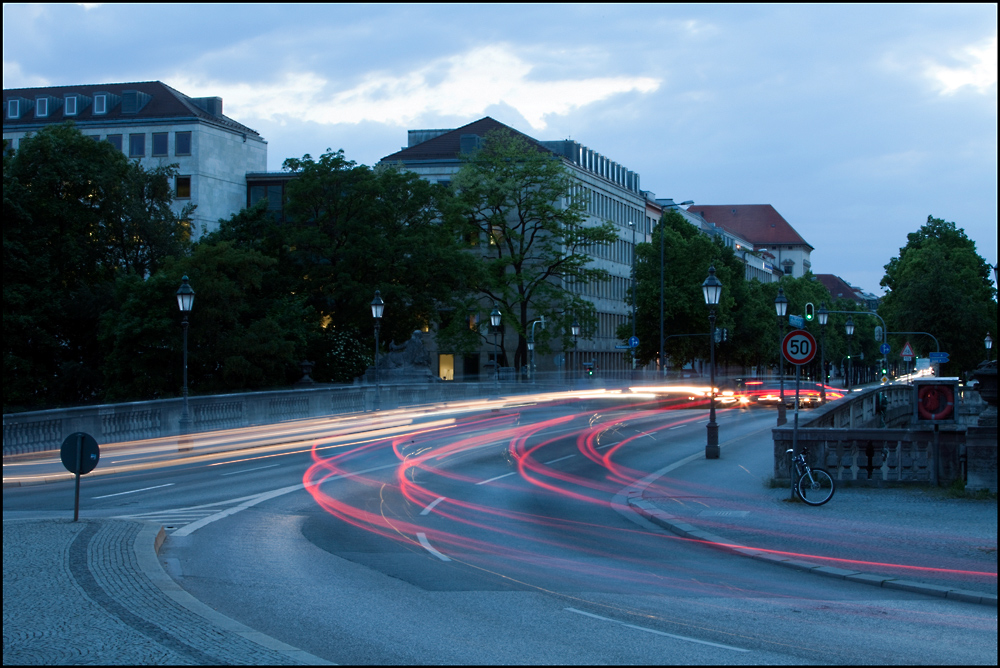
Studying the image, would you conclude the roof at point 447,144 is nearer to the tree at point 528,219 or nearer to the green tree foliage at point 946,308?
the tree at point 528,219

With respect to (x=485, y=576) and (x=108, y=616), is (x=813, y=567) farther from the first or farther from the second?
(x=108, y=616)

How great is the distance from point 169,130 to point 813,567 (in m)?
81.8

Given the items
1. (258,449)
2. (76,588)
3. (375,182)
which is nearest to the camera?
(76,588)

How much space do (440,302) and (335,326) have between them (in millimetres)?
6789

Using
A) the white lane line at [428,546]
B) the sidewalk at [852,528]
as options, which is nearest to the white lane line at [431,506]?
the white lane line at [428,546]

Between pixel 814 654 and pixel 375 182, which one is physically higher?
pixel 375 182

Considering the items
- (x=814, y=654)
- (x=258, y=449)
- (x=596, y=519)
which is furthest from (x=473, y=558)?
(x=258, y=449)

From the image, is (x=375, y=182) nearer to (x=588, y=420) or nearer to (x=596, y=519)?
(x=588, y=420)

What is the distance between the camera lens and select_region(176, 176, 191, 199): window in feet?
283

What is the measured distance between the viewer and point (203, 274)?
51438 millimetres

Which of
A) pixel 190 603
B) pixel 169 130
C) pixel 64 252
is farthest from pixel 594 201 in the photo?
pixel 190 603

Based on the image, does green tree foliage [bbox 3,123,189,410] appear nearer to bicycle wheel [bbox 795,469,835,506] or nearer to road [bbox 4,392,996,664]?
road [bbox 4,392,996,664]

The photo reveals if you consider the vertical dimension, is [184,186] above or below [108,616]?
above

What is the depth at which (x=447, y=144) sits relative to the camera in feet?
314
